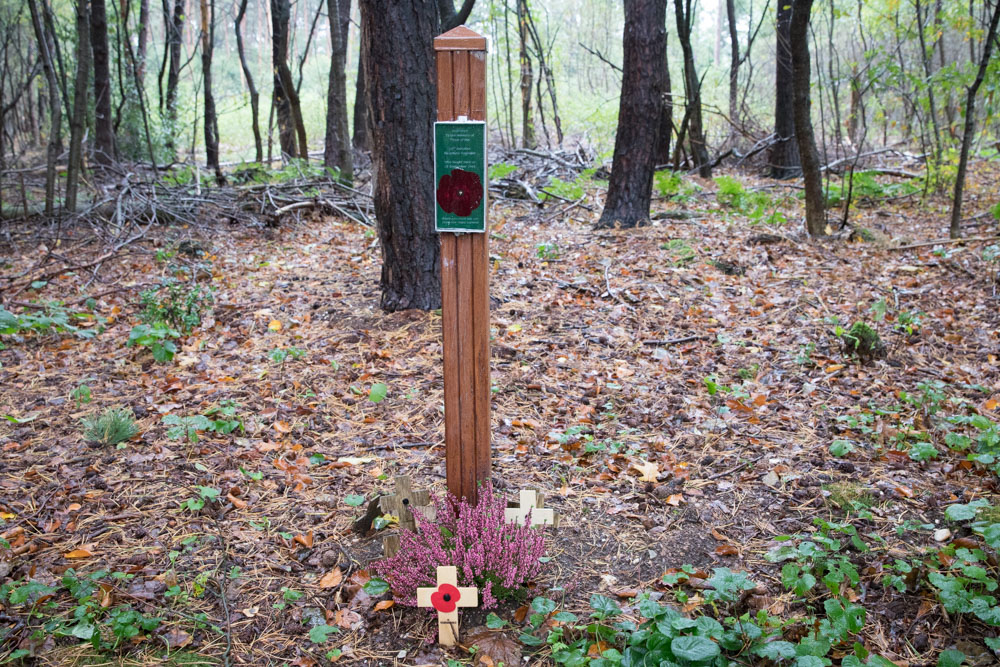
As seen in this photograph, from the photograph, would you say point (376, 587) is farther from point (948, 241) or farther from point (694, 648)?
point (948, 241)

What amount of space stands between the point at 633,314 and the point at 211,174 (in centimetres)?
848

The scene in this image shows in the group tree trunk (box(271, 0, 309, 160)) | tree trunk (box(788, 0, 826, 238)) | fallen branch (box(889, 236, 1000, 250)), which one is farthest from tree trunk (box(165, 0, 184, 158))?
fallen branch (box(889, 236, 1000, 250))

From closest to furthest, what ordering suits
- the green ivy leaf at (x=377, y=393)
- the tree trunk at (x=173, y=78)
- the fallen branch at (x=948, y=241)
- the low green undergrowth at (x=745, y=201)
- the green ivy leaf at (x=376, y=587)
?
the green ivy leaf at (x=376, y=587)
the green ivy leaf at (x=377, y=393)
the fallen branch at (x=948, y=241)
the low green undergrowth at (x=745, y=201)
the tree trunk at (x=173, y=78)

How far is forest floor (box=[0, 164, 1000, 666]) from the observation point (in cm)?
247

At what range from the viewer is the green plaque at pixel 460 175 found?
8.13ft

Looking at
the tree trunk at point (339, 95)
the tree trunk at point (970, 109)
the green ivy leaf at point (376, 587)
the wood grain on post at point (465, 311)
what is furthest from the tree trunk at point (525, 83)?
the green ivy leaf at point (376, 587)

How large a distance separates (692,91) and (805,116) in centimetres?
434

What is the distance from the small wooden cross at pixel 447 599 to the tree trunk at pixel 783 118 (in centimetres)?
1008

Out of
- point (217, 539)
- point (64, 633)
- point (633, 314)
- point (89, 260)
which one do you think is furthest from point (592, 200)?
point (64, 633)

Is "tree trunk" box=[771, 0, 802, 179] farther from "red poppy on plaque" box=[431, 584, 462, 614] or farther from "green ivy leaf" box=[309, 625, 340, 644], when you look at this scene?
"green ivy leaf" box=[309, 625, 340, 644]

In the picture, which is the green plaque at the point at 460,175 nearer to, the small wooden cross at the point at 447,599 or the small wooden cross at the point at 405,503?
the small wooden cross at the point at 405,503

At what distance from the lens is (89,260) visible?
6.70 m

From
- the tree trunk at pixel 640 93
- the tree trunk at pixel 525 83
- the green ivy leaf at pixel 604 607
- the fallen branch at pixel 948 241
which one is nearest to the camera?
the green ivy leaf at pixel 604 607

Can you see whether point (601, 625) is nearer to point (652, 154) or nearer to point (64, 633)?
point (64, 633)
